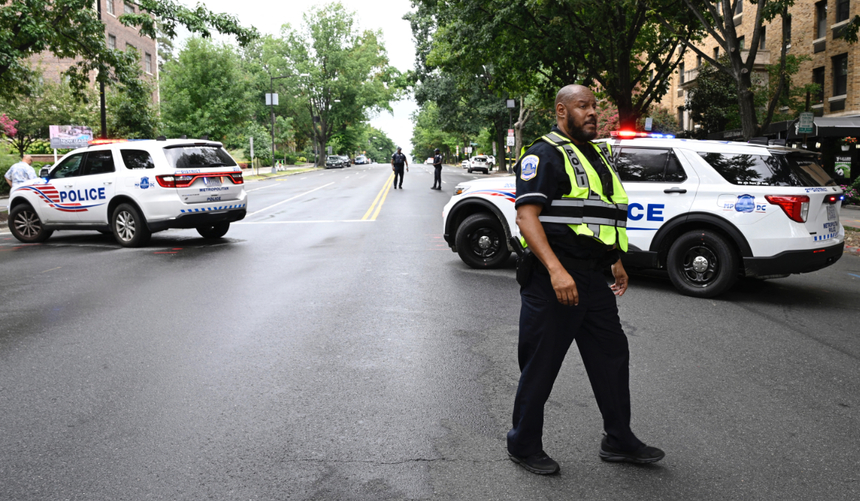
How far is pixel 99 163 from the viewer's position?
12609 millimetres

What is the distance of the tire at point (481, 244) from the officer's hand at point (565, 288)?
6.31 m

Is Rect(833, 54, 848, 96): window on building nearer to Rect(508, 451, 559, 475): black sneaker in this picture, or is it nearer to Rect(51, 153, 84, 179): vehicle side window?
Rect(51, 153, 84, 179): vehicle side window

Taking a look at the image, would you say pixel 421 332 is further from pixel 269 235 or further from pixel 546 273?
pixel 269 235

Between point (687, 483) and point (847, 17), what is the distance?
30.7 meters

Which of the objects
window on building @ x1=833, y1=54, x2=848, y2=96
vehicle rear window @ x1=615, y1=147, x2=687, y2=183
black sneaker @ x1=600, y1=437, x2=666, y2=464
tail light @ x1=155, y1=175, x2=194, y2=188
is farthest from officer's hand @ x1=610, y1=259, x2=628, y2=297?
window on building @ x1=833, y1=54, x2=848, y2=96

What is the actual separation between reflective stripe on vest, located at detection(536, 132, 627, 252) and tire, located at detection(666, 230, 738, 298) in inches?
186

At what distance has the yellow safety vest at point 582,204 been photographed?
3281 millimetres

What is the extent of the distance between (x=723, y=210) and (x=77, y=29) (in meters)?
18.1

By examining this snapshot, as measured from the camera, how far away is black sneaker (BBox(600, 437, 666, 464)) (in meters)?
3.51

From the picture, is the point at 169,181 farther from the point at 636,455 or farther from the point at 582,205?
the point at 636,455

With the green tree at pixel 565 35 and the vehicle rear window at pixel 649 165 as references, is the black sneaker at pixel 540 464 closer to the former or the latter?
the vehicle rear window at pixel 649 165

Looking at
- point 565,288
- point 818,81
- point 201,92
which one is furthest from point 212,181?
point 201,92

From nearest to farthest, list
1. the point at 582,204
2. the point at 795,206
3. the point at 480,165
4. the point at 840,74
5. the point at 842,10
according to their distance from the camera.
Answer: the point at 582,204
the point at 795,206
the point at 842,10
the point at 840,74
the point at 480,165

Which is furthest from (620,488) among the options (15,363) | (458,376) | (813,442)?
(15,363)
